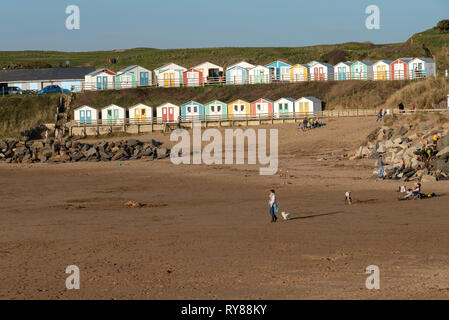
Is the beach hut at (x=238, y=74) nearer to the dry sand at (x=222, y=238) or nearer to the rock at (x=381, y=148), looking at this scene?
the rock at (x=381, y=148)

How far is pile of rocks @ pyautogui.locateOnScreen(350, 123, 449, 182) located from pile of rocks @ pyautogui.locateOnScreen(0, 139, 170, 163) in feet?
49.8

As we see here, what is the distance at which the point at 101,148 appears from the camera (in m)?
52.0

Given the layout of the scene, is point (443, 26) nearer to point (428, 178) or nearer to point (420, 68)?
point (420, 68)

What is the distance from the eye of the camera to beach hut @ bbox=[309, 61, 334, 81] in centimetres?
8831

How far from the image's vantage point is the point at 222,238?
20938 millimetres

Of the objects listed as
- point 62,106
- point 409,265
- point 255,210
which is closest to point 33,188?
point 255,210

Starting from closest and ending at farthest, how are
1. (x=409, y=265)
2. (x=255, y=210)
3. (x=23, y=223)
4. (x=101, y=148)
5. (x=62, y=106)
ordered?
(x=409, y=265) → (x=23, y=223) → (x=255, y=210) → (x=101, y=148) → (x=62, y=106)

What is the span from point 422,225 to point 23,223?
13636 millimetres

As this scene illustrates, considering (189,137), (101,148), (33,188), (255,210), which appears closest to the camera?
(255,210)

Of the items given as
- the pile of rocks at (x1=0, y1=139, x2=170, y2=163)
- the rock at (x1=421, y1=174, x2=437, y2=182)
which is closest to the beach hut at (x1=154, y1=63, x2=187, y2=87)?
the pile of rocks at (x1=0, y1=139, x2=170, y2=163)

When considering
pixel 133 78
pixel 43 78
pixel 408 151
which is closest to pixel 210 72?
pixel 133 78

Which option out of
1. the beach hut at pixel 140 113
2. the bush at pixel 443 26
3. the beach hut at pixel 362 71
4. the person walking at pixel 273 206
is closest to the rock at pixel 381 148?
the person walking at pixel 273 206

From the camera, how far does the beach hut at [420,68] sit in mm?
83562

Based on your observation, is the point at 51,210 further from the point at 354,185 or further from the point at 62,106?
the point at 62,106
